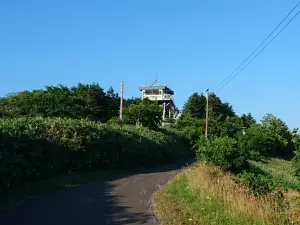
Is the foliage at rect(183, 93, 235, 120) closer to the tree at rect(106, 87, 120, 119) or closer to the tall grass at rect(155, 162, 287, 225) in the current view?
the tree at rect(106, 87, 120, 119)

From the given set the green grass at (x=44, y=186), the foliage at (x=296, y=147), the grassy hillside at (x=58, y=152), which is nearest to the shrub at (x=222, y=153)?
the green grass at (x=44, y=186)

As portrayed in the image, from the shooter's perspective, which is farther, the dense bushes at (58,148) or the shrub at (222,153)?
the shrub at (222,153)

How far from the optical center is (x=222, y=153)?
1847cm

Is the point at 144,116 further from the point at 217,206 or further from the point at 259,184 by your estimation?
the point at 217,206

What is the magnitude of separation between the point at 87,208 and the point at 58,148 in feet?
24.0

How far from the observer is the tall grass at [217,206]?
850cm

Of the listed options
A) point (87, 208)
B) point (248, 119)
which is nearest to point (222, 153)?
point (87, 208)

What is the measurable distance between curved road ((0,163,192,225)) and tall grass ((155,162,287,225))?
0.60m

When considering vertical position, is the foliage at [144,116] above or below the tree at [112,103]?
below

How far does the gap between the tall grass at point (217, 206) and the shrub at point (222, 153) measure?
578 cm

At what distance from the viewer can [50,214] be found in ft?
30.9

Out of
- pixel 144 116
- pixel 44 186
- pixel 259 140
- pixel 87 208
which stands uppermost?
pixel 144 116

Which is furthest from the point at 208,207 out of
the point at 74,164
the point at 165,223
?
the point at 74,164

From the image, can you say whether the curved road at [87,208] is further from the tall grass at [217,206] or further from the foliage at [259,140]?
the foliage at [259,140]
